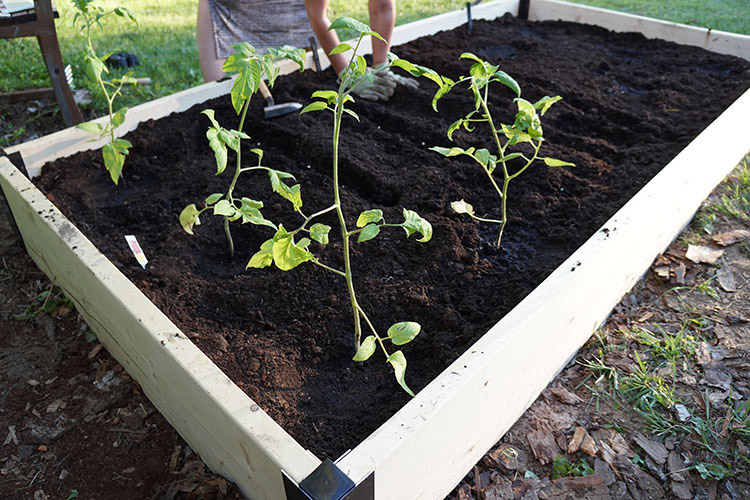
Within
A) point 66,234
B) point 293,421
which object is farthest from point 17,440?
point 293,421

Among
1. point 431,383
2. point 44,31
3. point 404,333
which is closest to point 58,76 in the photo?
point 44,31

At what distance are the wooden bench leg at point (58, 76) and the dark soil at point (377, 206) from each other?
0.86 meters

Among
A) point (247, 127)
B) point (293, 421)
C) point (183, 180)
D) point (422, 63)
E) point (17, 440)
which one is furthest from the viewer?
point (422, 63)

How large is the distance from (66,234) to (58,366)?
48 cm

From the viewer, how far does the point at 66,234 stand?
5.97 ft

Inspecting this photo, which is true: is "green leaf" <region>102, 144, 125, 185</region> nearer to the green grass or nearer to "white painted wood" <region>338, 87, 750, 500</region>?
"white painted wood" <region>338, 87, 750, 500</region>

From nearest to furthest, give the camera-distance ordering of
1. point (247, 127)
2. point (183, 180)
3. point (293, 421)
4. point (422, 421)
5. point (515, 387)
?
point (422, 421) → point (293, 421) → point (515, 387) → point (183, 180) → point (247, 127)

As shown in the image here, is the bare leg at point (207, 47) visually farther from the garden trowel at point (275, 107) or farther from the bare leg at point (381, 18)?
the bare leg at point (381, 18)

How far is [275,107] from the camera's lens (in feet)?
9.06

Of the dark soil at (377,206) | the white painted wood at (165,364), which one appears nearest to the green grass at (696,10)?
the dark soil at (377,206)

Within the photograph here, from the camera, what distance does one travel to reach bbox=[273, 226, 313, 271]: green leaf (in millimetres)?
1271

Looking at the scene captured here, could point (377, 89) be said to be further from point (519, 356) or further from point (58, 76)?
point (519, 356)

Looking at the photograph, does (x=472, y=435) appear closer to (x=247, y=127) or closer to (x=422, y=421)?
(x=422, y=421)

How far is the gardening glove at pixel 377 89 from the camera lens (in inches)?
117
